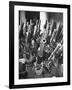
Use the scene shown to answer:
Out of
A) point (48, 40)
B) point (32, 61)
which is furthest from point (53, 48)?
point (32, 61)

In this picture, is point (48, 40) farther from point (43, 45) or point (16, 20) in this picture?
point (16, 20)

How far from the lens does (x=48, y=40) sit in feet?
6.37

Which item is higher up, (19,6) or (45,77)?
(19,6)

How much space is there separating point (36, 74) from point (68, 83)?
0.29m

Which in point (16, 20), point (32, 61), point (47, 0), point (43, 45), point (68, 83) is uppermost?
point (47, 0)

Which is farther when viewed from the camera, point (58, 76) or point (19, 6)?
point (58, 76)

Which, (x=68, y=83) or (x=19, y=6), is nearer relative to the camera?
(x=19, y=6)

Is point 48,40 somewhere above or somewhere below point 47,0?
below

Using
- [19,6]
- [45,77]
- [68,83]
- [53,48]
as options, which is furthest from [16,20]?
[68,83]

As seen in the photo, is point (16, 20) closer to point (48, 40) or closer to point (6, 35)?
point (6, 35)

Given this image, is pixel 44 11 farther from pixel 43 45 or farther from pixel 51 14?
pixel 43 45

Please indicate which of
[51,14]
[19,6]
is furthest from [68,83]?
[19,6]

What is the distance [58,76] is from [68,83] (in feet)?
0.35

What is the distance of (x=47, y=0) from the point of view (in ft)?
6.35
